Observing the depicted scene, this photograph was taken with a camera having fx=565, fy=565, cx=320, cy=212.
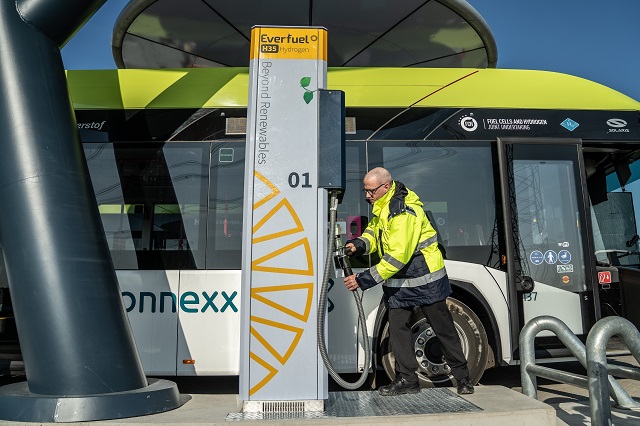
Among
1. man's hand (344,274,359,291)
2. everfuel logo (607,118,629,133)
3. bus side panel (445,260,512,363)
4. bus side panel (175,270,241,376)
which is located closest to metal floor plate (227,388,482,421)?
man's hand (344,274,359,291)

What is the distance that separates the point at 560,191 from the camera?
19.8ft

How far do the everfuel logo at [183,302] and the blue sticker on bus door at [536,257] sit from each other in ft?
9.96

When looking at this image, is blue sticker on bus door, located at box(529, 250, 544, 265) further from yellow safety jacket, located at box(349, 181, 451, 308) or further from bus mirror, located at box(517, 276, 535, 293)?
yellow safety jacket, located at box(349, 181, 451, 308)

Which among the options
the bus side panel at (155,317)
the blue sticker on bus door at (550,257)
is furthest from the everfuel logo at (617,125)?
the bus side panel at (155,317)

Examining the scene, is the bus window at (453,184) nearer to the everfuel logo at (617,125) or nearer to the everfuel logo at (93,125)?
the everfuel logo at (617,125)

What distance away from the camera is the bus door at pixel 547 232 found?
576 centimetres

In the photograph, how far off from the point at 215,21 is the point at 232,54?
1.40m

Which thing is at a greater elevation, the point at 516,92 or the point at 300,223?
the point at 516,92

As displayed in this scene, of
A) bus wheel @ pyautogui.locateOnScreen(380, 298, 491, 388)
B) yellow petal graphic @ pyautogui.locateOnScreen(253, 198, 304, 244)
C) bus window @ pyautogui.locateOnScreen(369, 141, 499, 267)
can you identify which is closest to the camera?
yellow petal graphic @ pyautogui.locateOnScreen(253, 198, 304, 244)

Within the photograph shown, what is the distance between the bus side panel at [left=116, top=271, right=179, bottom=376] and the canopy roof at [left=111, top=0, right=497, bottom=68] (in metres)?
5.80

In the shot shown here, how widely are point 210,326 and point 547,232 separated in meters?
3.59

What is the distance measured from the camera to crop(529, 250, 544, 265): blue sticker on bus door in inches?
229

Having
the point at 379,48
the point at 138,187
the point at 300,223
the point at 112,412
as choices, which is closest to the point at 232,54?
the point at 379,48

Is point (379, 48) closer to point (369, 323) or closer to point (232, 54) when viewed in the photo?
point (232, 54)
